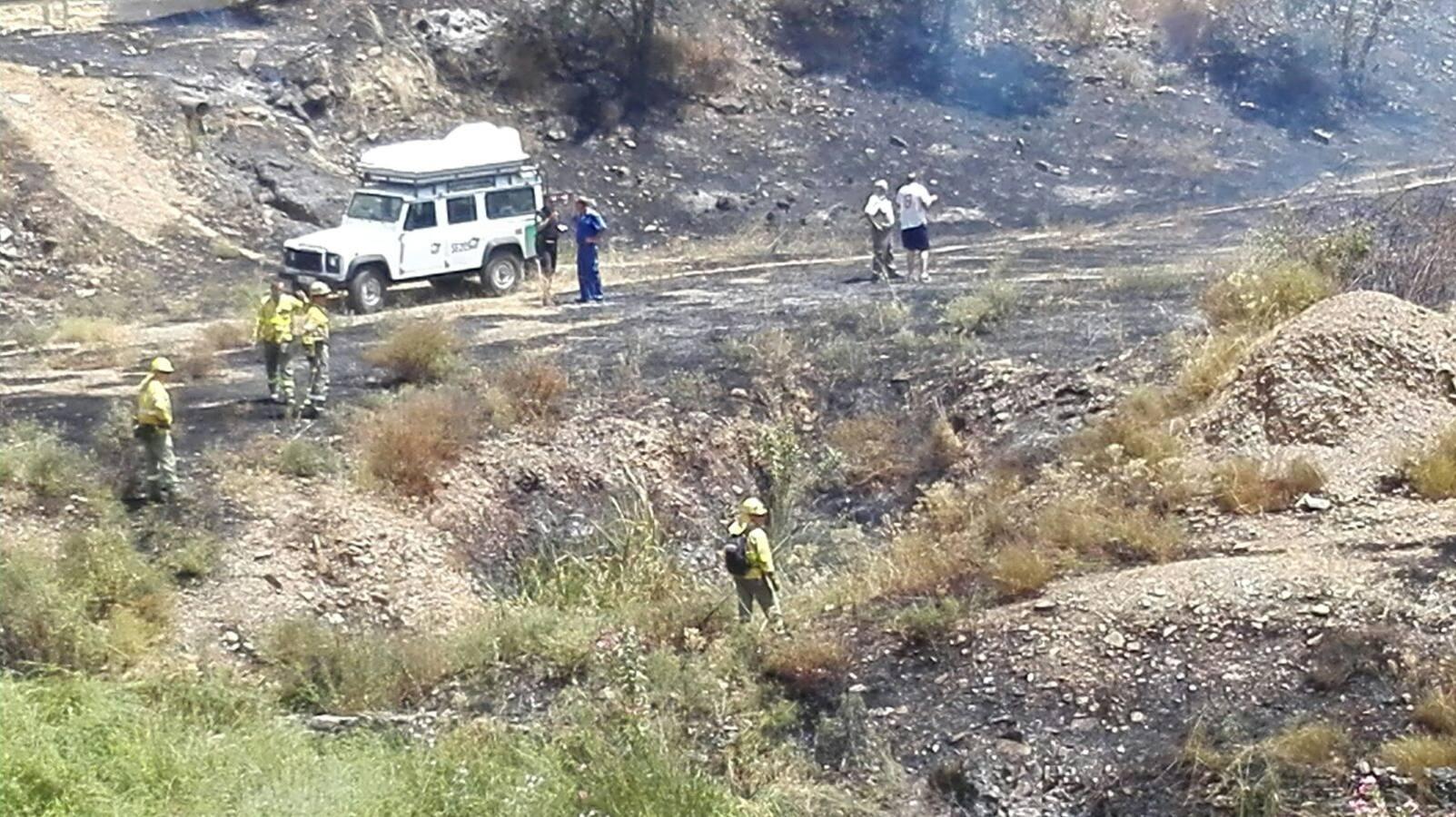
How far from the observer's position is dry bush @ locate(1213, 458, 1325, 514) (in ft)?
39.5

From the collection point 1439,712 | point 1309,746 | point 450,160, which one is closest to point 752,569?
point 1309,746

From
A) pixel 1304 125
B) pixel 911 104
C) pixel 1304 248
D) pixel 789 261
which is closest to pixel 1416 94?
pixel 1304 125

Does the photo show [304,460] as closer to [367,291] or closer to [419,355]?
[419,355]

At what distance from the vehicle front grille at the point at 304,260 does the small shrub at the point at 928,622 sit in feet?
41.2

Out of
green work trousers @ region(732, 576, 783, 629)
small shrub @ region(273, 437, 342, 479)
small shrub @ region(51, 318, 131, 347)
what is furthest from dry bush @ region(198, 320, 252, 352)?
green work trousers @ region(732, 576, 783, 629)

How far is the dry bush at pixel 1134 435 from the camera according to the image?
13352 millimetres

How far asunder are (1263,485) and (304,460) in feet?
25.3

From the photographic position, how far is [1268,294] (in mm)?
15945

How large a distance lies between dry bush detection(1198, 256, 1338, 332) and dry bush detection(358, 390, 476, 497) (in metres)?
7.35

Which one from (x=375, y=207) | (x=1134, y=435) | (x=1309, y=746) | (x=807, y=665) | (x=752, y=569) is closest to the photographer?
(x=1309, y=746)

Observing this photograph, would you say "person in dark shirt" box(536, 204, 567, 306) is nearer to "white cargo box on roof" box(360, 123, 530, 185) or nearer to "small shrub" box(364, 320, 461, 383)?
"white cargo box on roof" box(360, 123, 530, 185)

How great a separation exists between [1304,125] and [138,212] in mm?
27533

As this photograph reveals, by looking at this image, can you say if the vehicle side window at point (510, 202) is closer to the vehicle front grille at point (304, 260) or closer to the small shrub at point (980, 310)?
the vehicle front grille at point (304, 260)

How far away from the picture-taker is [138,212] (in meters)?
24.9
